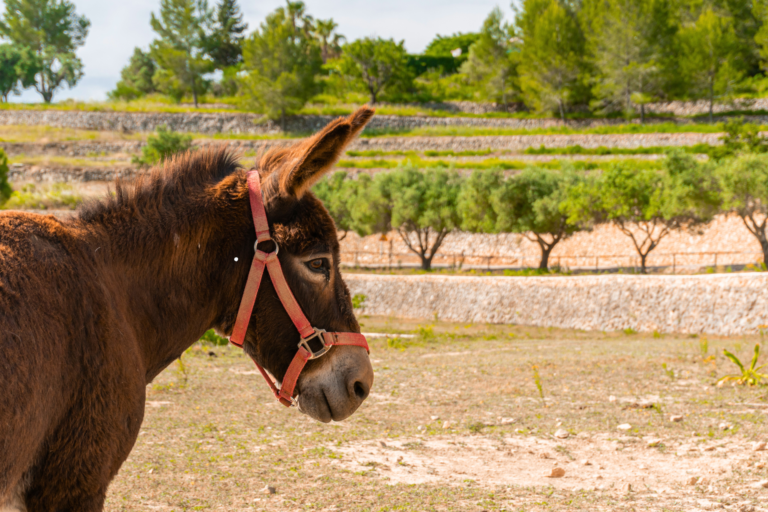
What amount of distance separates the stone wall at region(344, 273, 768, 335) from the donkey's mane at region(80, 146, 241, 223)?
1873 centimetres

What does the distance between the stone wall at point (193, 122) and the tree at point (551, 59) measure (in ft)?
10.6

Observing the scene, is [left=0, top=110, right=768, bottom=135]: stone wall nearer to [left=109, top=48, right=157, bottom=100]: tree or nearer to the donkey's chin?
[left=109, top=48, right=157, bottom=100]: tree

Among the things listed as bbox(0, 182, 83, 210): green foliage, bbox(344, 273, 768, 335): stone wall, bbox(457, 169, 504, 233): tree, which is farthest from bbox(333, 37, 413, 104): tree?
bbox(344, 273, 768, 335): stone wall

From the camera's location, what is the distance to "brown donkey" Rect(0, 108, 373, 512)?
5.20ft

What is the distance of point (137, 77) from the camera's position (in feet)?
258

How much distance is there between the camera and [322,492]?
4.93 meters

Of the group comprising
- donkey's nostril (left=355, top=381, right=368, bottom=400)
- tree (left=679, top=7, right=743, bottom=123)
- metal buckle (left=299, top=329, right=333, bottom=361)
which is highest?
tree (left=679, top=7, right=743, bottom=123)

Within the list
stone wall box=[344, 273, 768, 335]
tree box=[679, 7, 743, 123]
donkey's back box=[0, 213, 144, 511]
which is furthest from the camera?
tree box=[679, 7, 743, 123]

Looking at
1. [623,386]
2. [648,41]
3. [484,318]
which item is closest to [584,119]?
[648,41]

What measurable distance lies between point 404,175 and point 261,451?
30.0 m

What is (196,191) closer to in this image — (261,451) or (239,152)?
(239,152)

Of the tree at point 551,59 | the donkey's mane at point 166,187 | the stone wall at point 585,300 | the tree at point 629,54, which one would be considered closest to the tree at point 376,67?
the tree at point 551,59

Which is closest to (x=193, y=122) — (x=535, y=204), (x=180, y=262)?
(x=535, y=204)

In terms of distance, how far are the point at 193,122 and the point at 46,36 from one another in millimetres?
40281
